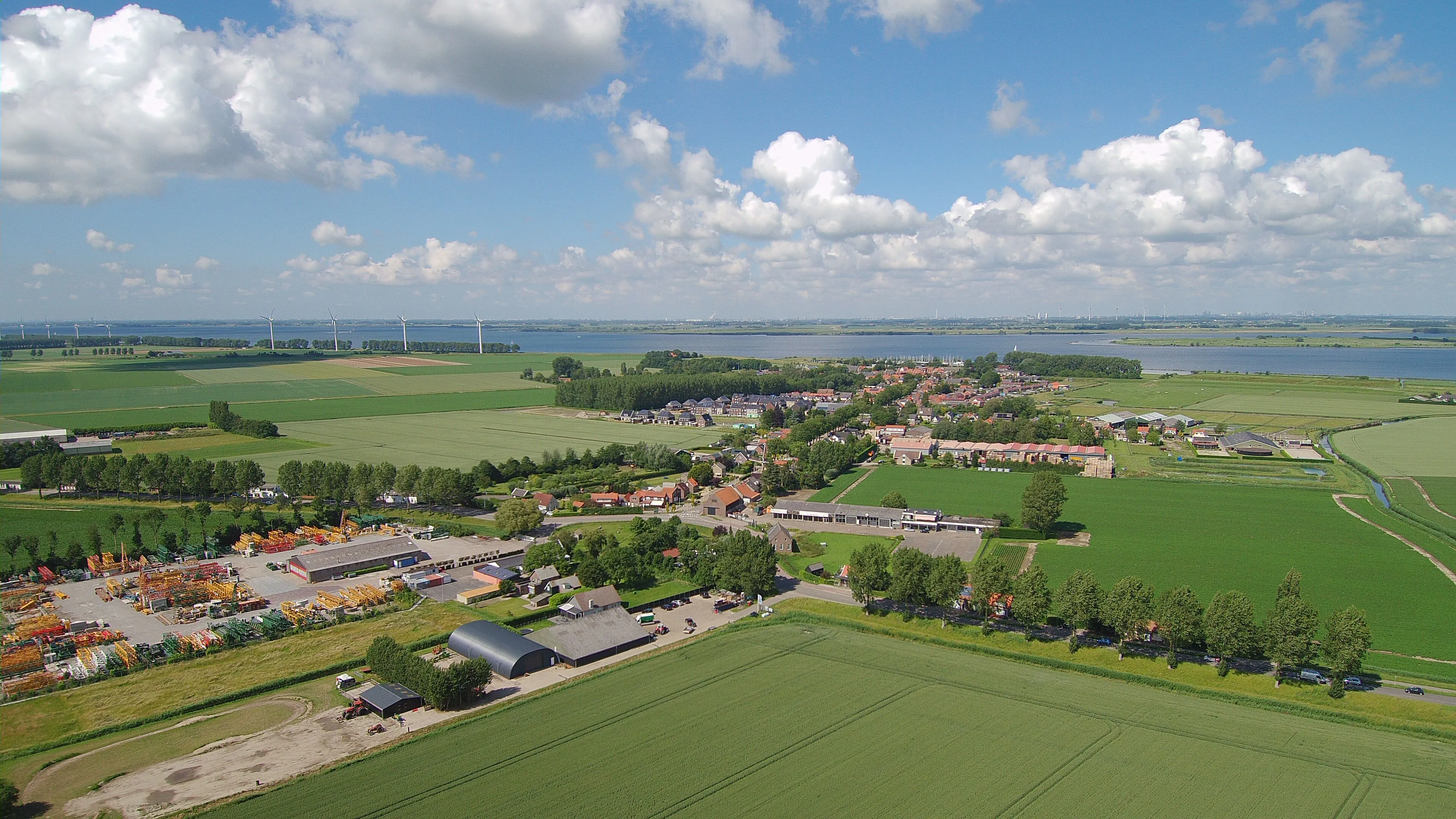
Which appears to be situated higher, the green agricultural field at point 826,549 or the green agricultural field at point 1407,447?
the green agricultural field at point 1407,447

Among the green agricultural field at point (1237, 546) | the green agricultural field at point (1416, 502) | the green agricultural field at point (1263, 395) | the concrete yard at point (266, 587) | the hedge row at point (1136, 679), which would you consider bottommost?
the concrete yard at point (266, 587)

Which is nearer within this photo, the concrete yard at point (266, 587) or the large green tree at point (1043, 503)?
the concrete yard at point (266, 587)

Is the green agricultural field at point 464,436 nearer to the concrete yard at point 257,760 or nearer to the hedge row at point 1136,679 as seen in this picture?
the concrete yard at point 257,760

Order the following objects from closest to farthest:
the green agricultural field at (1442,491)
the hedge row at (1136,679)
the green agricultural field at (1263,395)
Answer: the hedge row at (1136,679) → the green agricultural field at (1442,491) → the green agricultural field at (1263,395)

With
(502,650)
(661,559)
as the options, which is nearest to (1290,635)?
(661,559)

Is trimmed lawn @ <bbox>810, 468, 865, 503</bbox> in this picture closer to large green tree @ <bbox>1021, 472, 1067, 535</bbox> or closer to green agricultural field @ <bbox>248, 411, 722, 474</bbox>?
large green tree @ <bbox>1021, 472, 1067, 535</bbox>

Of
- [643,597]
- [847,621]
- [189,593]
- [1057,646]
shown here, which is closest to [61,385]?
[189,593]

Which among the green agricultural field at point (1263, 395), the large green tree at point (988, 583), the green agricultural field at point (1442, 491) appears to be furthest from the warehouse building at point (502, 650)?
the green agricultural field at point (1263, 395)
